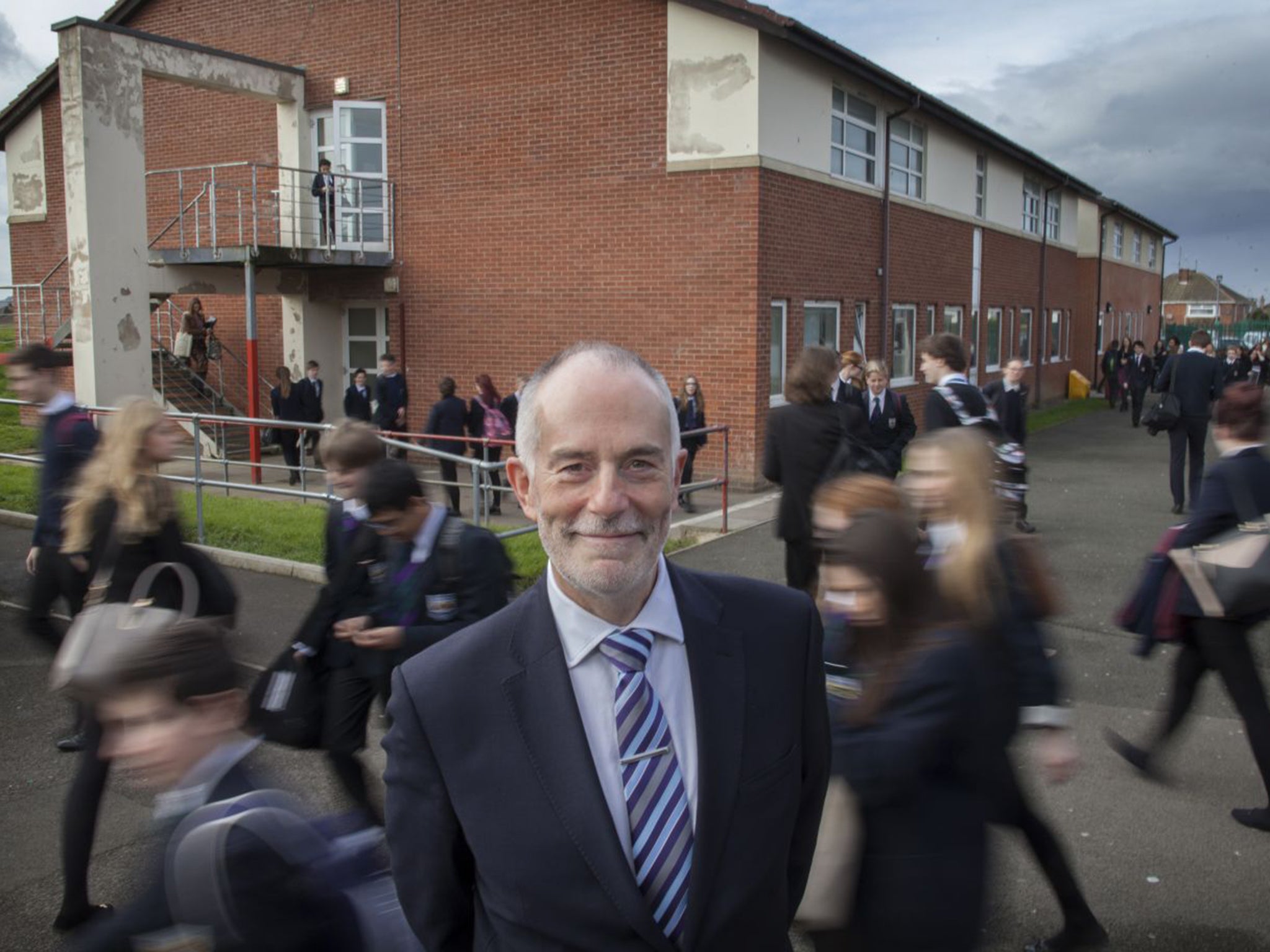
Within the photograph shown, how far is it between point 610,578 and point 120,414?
373 cm

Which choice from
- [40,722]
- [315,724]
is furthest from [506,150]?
[315,724]

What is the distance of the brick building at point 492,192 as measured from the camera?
15.0 meters

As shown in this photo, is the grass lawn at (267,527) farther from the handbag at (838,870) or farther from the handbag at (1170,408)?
the handbag at (838,870)

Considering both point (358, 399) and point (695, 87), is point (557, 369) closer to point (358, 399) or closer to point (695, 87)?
point (358, 399)

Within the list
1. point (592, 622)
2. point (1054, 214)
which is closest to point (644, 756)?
point (592, 622)

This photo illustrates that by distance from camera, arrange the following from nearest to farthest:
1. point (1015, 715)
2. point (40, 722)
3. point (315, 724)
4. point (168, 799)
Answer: point (168, 799) → point (1015, 715) → point (315, 724) → point (40, 722)

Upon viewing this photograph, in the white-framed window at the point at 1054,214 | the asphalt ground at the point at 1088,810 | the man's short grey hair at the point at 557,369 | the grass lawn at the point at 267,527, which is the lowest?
the asphalt ground at the point at 1088,810

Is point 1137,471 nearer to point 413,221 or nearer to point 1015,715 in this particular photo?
point 413,221

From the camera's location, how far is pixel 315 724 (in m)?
4.13

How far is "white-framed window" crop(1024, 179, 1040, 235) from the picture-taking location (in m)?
28.3

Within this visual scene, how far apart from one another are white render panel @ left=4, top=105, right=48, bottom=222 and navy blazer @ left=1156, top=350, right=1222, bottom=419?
68.0ft

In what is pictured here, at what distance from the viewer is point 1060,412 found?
2945 cm

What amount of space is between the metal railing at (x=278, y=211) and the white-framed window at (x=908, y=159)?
8.70 m

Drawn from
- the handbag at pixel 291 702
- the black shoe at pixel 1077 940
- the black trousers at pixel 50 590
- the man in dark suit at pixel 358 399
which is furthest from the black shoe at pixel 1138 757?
the man in dark suit at pixel 358 399
